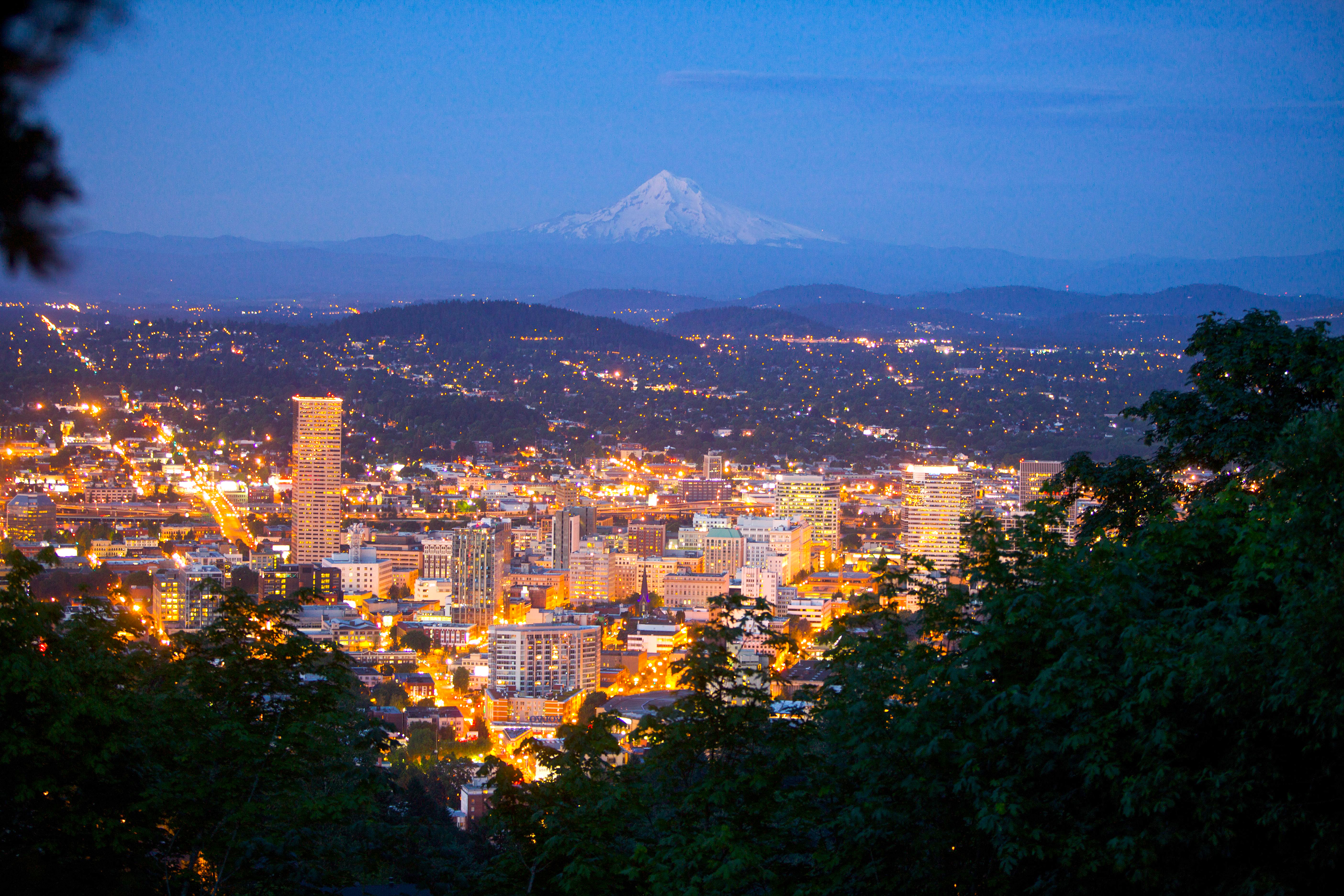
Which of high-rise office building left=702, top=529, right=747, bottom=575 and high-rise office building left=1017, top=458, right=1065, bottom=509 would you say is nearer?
high-rise office building left=702, top=529, right=747, bottom=575

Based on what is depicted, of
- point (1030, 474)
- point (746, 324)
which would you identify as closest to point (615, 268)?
point (746, 324)

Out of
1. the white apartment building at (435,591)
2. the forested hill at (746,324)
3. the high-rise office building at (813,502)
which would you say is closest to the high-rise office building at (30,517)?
the white apartment building at (435,591)

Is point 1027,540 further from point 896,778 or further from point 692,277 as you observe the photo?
point 692,277

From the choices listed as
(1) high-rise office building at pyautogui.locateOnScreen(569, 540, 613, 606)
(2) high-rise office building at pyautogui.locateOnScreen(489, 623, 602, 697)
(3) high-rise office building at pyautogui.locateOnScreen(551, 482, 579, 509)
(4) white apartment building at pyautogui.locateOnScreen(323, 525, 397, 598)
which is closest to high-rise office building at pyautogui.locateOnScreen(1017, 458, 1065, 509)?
(1) high-rise office building at pyautogui.locateOnScreen(569, 540, 613, 606)

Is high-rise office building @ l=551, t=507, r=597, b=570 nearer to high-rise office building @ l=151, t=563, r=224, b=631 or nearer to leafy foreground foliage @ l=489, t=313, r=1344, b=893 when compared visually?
high-rise office building @ l=151, t=563, r=224, b=631

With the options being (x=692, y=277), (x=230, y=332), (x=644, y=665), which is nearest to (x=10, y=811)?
(x=644, y=665)
